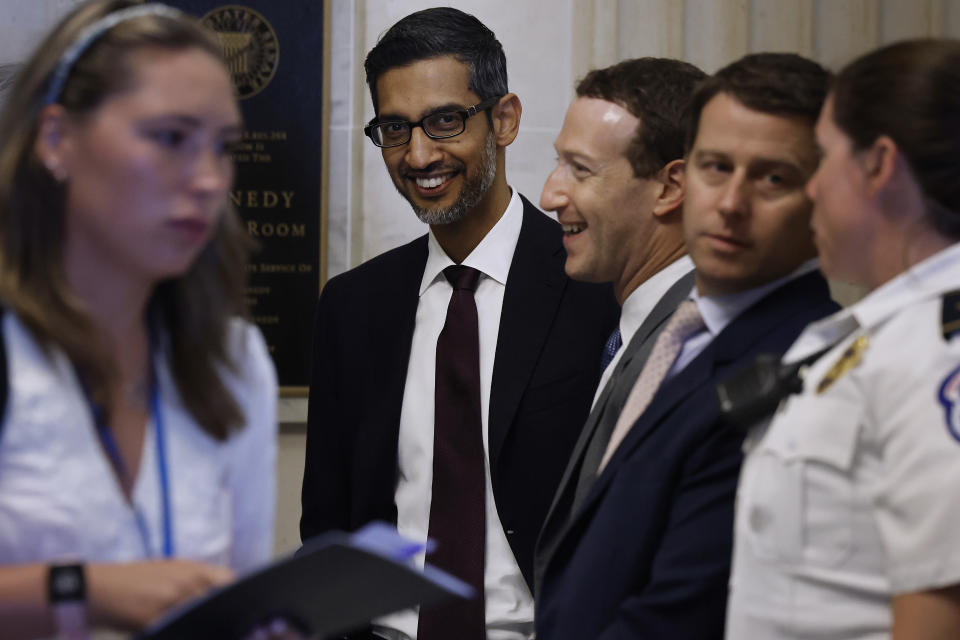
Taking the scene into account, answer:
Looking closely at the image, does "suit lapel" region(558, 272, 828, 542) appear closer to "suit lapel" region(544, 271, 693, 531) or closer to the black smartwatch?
"suit lapel" region(544, 271, 693, 531)

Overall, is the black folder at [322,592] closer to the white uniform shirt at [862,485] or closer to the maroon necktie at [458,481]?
the white uniform shirt at [862,485]

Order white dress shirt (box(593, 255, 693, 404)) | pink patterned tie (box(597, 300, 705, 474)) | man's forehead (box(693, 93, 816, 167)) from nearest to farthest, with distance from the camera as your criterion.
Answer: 1. man's forehead (box(693, 93, 816, 167))
2. pink patterned tie (box(597, 300, 705, 474))
3. white dress shirt (box(593, 255, 693, 404))

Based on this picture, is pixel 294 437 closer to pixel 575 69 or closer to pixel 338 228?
pixel 338 228

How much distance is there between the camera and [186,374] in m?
1.37

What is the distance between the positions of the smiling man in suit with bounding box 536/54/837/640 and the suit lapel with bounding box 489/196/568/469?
588 millimetres

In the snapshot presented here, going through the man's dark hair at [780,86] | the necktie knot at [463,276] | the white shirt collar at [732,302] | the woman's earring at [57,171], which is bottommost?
the necktie knot at [463,276]

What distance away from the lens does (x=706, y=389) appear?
1.86 m

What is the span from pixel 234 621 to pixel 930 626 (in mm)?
835

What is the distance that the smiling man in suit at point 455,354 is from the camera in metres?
2.54

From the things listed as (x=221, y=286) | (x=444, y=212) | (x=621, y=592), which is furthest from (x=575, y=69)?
(x=221, y=286)

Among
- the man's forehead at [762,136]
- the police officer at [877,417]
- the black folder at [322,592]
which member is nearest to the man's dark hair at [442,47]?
the man's forehead at [762,136]

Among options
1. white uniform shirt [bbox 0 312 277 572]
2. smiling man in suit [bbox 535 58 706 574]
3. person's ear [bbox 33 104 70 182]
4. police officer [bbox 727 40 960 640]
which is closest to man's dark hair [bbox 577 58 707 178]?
smiling man in suit [bbox 535 58 706 574]

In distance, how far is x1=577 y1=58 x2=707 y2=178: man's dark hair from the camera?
2.48 metres

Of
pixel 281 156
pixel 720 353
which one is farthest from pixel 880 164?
pixel 281 156
